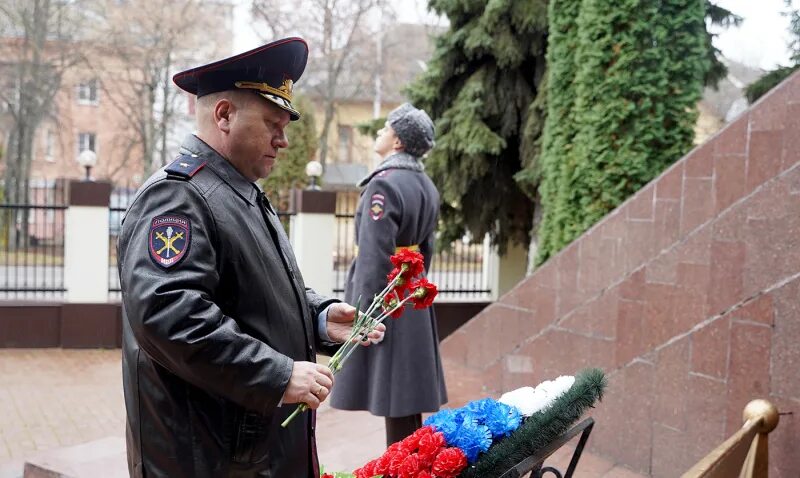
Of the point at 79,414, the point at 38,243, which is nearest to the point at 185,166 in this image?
the point at 79,414

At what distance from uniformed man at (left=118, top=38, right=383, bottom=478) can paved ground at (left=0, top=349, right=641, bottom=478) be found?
2.50 m

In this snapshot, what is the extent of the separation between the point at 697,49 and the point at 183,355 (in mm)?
6090

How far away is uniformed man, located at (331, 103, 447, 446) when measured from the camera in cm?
425

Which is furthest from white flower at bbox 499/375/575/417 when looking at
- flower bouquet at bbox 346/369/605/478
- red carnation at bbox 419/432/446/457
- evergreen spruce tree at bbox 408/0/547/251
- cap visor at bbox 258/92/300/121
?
evergreen spruce tree at bbox 408/0/547/251

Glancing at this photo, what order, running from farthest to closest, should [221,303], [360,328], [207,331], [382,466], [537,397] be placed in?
1. [537,397]
2. [382,466]
3. [360,328]
4. [221,303]
5. [207,331]

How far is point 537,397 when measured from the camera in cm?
255

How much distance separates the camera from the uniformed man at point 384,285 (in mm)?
4250

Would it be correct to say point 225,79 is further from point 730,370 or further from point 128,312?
point 730,370

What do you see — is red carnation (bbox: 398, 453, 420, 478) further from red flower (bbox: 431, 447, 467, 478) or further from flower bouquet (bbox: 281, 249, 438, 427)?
flower bouquet (bbox: 281, 249, 438, 427)

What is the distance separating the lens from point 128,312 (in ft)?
6.05

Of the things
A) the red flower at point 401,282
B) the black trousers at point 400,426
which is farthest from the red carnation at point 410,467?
the black trousers at point 400,426

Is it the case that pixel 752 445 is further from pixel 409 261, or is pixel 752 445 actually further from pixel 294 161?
pixel 294 161

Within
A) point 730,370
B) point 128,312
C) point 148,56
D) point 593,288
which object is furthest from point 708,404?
point 148,56

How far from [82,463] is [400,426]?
1770mm
